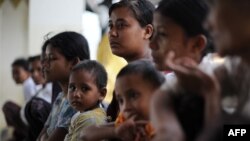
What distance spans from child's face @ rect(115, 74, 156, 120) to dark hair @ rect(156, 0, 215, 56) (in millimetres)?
185

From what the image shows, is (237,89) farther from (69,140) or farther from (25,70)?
(25,70)

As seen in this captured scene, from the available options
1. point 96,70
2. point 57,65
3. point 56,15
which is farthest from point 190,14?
point 56,15

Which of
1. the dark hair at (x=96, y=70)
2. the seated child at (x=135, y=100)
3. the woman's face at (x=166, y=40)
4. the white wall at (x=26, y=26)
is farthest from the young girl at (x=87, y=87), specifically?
the white wall at (x=26, y=26)

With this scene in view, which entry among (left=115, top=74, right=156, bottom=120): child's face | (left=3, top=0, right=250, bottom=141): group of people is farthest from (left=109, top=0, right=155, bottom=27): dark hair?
(left=115, top=74, right=156, bottom=120): child's face

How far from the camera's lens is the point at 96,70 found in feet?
7.11

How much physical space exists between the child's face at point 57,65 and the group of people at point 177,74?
14.1 inches

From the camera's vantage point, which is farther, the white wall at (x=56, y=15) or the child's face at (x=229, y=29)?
the white wall at (x=56, y=15)

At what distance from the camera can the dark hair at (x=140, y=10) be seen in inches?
76.7

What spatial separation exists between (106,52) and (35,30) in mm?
2044

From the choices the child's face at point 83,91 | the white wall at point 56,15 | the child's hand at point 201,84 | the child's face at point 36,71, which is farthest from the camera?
the child's face at point 36,71

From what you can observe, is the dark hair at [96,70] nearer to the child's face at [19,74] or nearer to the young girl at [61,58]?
the young girl at [61,58]

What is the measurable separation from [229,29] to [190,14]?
0.18 meters

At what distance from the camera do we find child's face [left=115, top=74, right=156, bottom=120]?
154cm

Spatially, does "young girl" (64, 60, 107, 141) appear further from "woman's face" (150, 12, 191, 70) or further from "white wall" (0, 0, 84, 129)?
"white wall" (0, 0, 84, 129)
